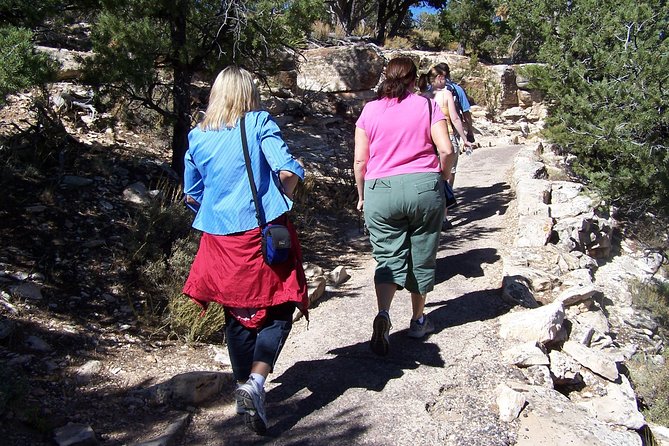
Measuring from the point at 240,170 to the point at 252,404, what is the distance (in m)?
1.04

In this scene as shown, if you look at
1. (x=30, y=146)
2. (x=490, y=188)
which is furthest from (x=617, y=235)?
(x=30, y=146)

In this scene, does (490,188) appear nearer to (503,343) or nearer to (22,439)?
(503,343)

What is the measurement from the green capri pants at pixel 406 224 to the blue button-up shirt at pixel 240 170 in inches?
32.2

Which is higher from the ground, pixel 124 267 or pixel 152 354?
pixel 124 267

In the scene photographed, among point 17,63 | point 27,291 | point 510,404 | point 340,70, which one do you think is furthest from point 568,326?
point 340,70

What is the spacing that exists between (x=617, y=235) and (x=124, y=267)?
258 inches

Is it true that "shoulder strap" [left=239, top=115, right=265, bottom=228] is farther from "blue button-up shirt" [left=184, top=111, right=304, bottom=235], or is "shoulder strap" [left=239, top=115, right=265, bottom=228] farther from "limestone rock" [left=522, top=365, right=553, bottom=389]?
"limestone rock" [left=522, top=365, right=553, bottom=389]

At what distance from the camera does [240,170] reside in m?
2.92

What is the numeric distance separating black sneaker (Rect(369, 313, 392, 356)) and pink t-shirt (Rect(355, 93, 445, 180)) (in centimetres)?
82

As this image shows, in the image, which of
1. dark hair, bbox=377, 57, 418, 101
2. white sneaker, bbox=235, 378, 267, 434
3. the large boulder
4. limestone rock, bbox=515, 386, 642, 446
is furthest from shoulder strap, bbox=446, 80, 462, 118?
the large boulder

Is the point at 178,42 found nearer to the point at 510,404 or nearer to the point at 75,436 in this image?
the point at 75,436

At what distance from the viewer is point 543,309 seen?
14.0 ft

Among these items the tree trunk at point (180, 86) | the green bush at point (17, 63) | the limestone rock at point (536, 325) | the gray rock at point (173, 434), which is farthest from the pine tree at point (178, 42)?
the limestone rock at point (536, 325)

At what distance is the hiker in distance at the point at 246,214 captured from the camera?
9.48ft
